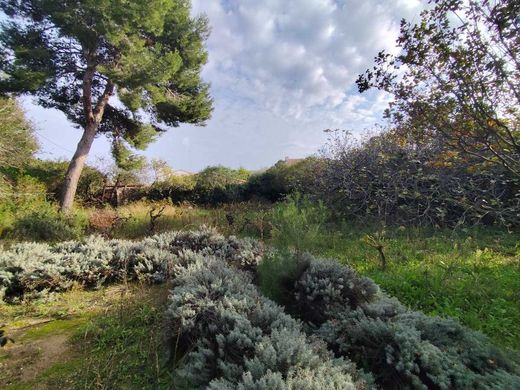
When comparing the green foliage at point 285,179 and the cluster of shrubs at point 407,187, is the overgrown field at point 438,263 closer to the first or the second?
the cluster of shrubs at point 407,187

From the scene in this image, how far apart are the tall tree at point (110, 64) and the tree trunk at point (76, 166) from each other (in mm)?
30

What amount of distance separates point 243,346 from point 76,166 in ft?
36.4

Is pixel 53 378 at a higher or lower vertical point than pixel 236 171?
lower

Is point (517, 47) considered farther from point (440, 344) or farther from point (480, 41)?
point (440, 344)

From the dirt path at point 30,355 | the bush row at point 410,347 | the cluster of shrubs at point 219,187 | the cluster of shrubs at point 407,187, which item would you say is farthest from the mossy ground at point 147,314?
the cluster of shrubs at point 219,187

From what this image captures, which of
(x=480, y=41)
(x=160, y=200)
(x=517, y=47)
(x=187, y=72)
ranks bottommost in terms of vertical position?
(x=160, y=200)

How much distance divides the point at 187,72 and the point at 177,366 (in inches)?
486

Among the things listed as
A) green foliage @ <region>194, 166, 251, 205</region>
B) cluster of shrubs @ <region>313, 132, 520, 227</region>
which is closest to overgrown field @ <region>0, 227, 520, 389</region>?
cluster of shrubs @ <region>313, 132, 520, 227</region>

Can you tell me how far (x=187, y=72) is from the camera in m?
12.6

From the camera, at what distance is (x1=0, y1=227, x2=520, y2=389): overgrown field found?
6.06 ft

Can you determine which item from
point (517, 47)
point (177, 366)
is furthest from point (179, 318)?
point (517, 47)

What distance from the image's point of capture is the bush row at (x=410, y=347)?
6.17 ft

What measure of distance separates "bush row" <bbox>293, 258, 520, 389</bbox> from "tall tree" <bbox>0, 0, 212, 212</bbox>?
32.5ft

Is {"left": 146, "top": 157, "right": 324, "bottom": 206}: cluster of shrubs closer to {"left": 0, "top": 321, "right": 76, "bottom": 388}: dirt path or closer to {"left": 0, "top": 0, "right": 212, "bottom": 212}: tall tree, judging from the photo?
{"left": 0, "top": 0, "right": 212, "bottom": 212}: tall tree
